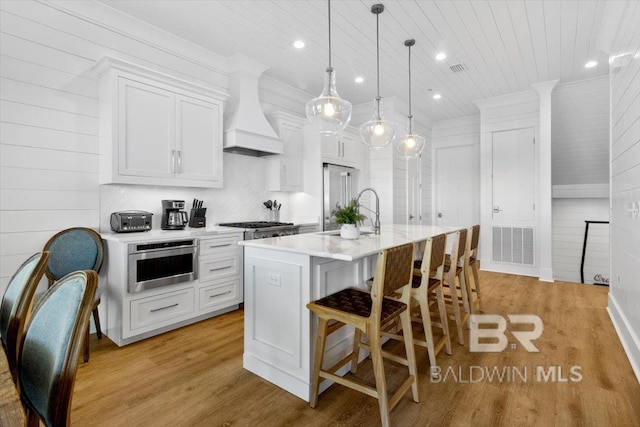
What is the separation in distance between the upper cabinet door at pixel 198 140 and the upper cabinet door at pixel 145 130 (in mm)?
90

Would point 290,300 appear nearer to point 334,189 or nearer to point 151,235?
point 151,235

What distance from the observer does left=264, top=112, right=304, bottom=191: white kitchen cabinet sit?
447 centimetres

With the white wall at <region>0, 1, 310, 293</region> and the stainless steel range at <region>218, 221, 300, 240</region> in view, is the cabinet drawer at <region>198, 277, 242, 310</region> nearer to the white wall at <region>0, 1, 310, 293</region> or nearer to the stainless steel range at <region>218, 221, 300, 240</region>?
the stainless steel range at <region>218, 221, 300, 240</region>

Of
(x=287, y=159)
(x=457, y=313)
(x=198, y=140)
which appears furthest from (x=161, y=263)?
(x=457, y=313)

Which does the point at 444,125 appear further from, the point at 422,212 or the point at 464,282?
the point at 464,282

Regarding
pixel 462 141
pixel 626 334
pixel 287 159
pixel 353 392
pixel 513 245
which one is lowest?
pixel 353 392

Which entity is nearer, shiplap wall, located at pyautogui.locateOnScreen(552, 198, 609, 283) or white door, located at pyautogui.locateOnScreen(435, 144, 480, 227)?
shiplap wall, located at pyautogui.locateOnScreen(552, 198, 609, 283)

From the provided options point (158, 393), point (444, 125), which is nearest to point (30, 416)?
point (158, 393)

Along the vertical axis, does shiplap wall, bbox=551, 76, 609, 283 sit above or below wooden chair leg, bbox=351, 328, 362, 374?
above

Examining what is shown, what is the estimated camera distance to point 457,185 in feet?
22.5

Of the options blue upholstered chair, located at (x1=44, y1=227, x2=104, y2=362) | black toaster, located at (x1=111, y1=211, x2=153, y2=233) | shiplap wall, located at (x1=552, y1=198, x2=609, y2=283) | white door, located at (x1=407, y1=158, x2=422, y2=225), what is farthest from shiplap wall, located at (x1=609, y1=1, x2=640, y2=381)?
blue upholstered chair, located at (x1=44, y1=227, x2=104, y2=362)

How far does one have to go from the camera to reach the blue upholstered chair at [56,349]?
0.84 m

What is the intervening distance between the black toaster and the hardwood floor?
1.01 meters

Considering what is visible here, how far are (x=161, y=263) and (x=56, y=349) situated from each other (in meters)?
2.20
